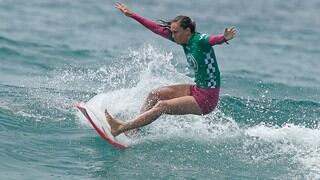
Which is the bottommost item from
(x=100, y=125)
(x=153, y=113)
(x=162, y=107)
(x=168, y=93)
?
(x=100, y=125)

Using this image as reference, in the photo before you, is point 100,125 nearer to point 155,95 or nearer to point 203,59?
point 155,95

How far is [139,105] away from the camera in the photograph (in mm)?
13969

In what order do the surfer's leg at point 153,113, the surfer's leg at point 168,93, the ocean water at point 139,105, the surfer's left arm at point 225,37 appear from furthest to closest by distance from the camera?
the surfer's leg at point 168,93
the surfer's leg at point 153,113
the ocean water at point 139,105
the surfer's left arm at point 225,37

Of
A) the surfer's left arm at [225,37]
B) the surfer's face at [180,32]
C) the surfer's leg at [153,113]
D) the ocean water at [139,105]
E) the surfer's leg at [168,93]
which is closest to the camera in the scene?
the surfer's left arm at [225,37]

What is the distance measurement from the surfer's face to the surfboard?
170 centimetres

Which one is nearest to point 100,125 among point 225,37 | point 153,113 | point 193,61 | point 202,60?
point 153,113

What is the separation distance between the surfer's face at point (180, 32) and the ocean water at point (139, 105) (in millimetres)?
1611

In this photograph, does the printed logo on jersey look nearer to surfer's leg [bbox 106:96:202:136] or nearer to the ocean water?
surfer's leg [bbox 106:96:202:136]

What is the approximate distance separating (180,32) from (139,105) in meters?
2.28

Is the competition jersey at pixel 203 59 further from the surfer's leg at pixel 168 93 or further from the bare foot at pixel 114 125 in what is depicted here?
the bare foot at pixel 114 125

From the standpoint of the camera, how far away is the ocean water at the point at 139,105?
1140 cm

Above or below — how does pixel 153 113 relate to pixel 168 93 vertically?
below

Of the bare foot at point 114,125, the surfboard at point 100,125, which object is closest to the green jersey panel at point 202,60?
the bare foot at point 114,125

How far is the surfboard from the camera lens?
Result: 39.5 ft
